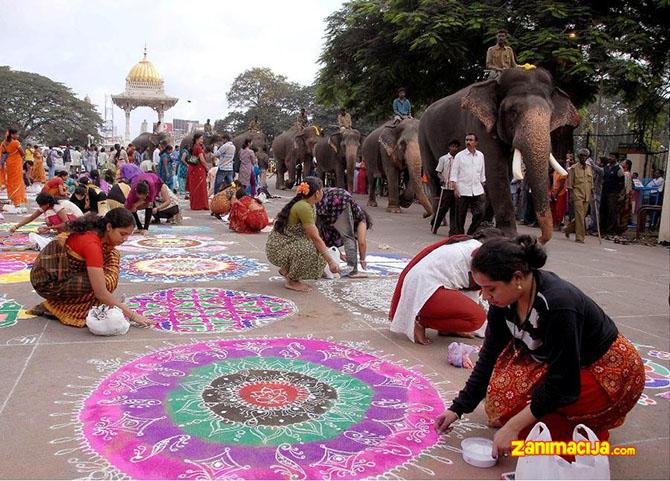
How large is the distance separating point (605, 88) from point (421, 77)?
5832mm

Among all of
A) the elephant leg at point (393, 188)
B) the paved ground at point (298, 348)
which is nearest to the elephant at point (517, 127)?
the paved ground at point (298, 348)

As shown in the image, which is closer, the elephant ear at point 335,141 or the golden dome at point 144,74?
the elephant ear at point 335,141

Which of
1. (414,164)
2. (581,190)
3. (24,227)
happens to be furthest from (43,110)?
(581,190)

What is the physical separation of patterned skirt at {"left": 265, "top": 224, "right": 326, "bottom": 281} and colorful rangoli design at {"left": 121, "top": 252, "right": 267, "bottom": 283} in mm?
780

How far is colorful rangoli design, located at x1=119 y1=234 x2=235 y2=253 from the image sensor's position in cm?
803

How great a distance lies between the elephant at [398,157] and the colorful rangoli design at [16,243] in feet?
22.5

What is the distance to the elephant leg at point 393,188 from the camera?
1402 centimetres

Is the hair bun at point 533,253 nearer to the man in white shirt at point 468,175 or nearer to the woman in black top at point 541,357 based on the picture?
the woman in black top at point 541,357

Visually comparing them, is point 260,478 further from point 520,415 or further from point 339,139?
point 339,139

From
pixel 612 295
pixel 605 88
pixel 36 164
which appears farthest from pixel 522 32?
pixel 36 164

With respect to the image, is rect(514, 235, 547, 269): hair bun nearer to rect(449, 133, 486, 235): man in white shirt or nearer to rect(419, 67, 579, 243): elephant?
rect(419, 67, 579, 243): elephant

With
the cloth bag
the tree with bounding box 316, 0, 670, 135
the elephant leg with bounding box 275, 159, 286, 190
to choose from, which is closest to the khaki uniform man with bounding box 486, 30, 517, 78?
the tree with bounding box 316, 0, 670, 135

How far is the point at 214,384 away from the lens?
344cm

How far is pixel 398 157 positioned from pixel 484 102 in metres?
5.00
